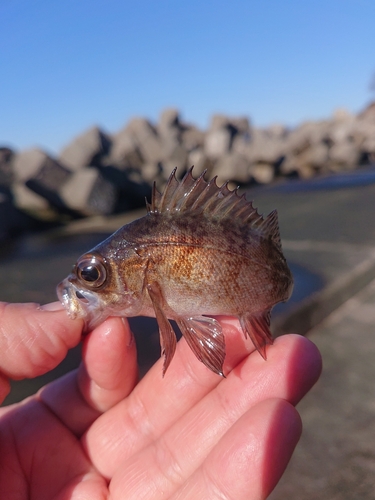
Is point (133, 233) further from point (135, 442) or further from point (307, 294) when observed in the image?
point (307, 294)

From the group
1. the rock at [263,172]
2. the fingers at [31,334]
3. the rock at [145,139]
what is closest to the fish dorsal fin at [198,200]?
the fingers at [31,334]

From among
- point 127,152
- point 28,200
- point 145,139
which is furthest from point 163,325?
point 145,139

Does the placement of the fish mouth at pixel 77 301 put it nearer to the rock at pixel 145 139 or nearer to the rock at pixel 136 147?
the rock at pixel 136 147

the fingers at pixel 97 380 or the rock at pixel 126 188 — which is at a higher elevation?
the fingers at pixel 97 380

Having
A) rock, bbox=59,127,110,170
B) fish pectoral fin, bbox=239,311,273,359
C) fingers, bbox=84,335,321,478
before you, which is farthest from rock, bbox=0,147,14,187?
fish pectoral fin, bbox=239,311,273,359

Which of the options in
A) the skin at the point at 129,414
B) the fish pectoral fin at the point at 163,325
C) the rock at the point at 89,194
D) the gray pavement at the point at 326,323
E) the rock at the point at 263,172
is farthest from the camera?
the rock at the point at 263,172

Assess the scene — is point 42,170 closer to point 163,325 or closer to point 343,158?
point 163,325

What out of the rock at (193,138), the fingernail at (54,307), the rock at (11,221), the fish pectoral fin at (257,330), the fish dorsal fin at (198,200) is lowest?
the rock at (193,138)

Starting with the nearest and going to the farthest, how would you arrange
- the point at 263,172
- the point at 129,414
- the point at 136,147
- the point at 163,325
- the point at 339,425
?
the point at 163,325, the point at 129,414, the point at 339,425, the point at 136,147, the point at 263,172
